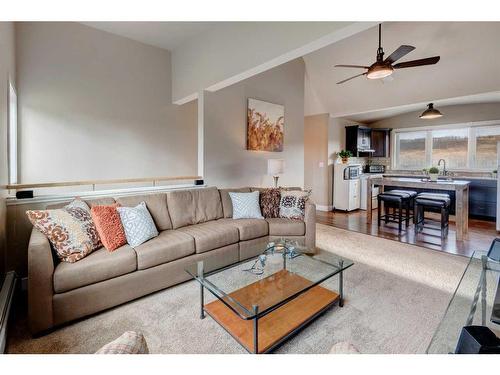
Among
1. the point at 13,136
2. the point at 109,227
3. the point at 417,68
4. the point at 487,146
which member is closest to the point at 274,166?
the point at 109,227

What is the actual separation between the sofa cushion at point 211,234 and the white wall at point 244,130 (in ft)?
4.19

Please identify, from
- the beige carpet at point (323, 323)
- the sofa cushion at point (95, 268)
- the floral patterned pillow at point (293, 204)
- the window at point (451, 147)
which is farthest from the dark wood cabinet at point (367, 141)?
the sofa cushion at point (95, 268)

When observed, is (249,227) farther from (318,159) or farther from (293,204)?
(318,159)

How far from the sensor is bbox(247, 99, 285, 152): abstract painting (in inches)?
174

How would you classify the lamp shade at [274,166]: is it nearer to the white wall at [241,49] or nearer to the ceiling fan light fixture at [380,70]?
the white wall at [241,49]

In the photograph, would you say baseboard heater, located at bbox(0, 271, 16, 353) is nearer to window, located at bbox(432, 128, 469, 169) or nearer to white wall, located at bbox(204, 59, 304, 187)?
white wall, located at bbox(204, 59, 304, 187)

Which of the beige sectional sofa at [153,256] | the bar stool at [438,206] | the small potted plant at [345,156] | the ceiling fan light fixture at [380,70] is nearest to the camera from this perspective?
the beige sectional sofa at [153,256]

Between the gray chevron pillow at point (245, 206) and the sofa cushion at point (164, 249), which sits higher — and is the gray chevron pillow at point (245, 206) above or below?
above

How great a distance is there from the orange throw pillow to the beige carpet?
52cm

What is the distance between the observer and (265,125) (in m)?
4.59

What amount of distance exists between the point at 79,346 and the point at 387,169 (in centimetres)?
758

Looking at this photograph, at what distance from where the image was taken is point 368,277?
2.58 meters

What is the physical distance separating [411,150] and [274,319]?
22.3 ft

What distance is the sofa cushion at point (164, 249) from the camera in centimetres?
215
